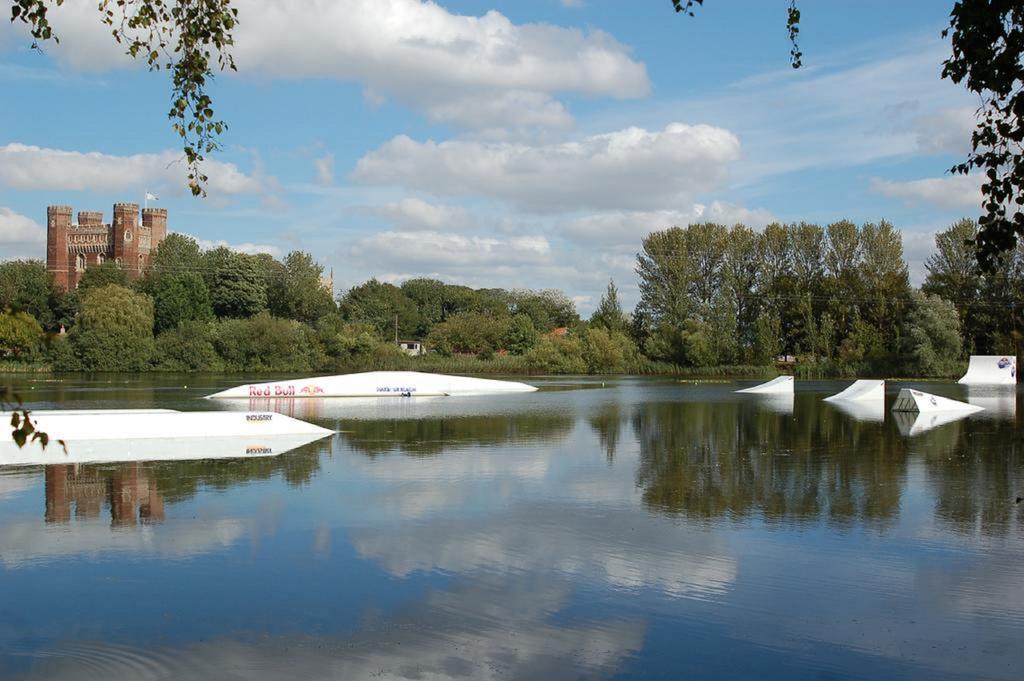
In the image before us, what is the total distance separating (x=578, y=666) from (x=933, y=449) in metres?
16.1

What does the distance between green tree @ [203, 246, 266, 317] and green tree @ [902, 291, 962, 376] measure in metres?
58.9

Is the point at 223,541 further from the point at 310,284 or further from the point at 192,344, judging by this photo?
the point at 310,284

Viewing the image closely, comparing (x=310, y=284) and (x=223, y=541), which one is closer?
(x=223, y=541)

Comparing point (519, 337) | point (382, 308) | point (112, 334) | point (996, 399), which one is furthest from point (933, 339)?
point (112, 334)

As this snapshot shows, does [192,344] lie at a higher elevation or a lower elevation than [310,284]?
lower

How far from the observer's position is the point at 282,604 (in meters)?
8.14

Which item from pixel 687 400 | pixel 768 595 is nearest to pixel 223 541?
pixel 768 595

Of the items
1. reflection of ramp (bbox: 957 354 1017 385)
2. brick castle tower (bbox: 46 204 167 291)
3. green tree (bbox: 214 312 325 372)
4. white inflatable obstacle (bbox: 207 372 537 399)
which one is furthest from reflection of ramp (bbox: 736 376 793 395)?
brick castle tower (bbox: 46 204 167 291)

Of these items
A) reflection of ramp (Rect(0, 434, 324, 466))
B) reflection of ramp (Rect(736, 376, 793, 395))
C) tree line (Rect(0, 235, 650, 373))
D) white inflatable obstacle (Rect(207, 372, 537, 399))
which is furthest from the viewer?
tree line (Rect(0, 235, 650, 373))

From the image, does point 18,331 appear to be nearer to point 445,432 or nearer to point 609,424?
point 445,432

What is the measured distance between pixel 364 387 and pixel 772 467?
27296mm

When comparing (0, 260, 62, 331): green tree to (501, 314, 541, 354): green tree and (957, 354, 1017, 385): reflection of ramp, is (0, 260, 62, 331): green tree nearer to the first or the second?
(501, 314, 541, 354): green tree

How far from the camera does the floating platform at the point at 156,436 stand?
1798 centimetres

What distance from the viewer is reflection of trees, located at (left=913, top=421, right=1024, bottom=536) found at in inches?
474
